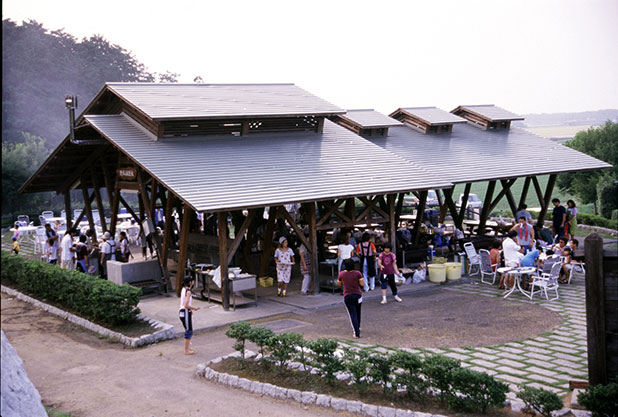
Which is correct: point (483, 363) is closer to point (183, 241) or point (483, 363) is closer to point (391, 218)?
point (391, 218)

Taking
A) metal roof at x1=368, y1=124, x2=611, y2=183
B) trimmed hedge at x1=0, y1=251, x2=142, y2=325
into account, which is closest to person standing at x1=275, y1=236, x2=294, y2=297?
trimmed hedge at x1=0, y1=251, x2=142, y2=325

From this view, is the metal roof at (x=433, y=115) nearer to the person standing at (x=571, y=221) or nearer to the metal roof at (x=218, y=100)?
the metal roof at (x=218, y=100)

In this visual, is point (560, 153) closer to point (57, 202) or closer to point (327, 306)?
point (327, 306)

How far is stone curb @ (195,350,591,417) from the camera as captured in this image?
7.91m

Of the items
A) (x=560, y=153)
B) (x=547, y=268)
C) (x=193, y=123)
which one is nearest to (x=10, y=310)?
(x=193, y=123)

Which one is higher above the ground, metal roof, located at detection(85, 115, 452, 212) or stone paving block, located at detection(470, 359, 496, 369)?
metal roof, located at detection(85, 115, 452, 212)

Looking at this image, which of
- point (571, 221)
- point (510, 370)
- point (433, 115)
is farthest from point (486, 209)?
point (510, 370)

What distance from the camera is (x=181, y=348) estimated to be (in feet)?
39.7

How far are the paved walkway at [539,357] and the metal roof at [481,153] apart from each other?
27.3 ft

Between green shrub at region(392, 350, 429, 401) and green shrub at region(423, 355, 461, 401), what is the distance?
0.11 m

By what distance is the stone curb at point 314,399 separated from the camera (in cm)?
791

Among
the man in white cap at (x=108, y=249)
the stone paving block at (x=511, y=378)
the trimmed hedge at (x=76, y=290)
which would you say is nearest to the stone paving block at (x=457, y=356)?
the stone paving block at (x=511, y=378)

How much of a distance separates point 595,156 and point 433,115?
60.9 ft

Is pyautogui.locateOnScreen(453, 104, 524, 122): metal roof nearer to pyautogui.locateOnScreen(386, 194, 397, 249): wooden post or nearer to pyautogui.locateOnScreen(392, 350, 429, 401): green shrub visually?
pyautogui.locateOnScreen(386, 194, 397, 249): wooden post
